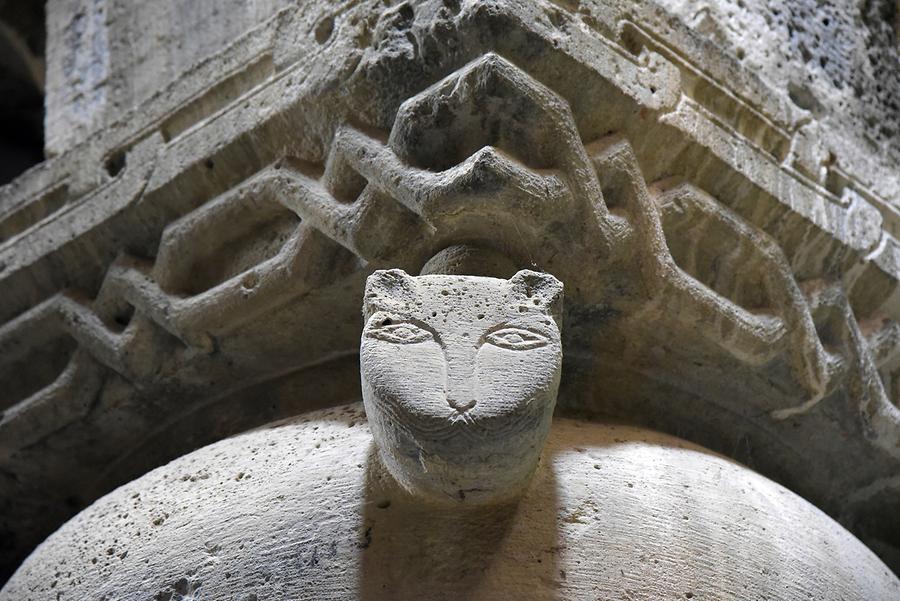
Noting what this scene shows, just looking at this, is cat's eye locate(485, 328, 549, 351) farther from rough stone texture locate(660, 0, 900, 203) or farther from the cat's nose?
rough stone texture locate(660, 0, 900, 203)

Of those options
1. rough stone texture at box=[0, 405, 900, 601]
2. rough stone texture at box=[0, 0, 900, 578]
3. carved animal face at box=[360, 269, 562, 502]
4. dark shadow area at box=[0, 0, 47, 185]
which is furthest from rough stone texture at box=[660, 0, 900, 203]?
dark shadow area at box=[0, 0, 47, 185]

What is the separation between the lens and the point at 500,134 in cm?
160

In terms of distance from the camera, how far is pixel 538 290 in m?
1.49

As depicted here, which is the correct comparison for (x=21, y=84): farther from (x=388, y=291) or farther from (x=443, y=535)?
(x=443, y=535)

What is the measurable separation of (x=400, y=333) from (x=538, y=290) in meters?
→ 0.21

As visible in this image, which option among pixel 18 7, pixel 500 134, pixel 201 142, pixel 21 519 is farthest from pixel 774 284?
pixel 18 7

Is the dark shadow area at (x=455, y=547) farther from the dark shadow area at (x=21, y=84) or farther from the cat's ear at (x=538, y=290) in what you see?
the dark shadow area at (x=21, y=84)

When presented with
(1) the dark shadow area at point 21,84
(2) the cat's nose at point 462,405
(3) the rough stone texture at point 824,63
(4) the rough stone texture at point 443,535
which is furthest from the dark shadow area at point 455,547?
(1) the dark shadow area at point 21,84

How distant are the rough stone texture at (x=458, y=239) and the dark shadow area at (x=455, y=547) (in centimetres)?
38

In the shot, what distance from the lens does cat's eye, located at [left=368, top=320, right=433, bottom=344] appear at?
1.41m

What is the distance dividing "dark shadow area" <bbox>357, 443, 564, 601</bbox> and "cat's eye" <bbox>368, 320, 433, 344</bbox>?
20 cm

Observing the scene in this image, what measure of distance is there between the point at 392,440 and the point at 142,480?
0.57 m

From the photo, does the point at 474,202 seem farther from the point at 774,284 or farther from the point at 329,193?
the point at 774,284

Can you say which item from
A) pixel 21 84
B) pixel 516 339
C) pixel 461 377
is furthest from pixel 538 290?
pixel 21 84
